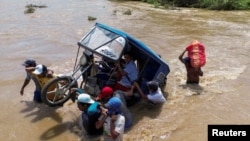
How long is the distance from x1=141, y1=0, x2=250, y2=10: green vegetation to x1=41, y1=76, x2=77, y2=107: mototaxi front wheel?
19539mm

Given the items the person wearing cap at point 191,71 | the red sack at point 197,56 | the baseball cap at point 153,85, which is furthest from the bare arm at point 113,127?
the person wearing cap at point 191,71

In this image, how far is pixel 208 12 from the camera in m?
25.1

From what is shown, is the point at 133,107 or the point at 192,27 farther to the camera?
the point at 192,27

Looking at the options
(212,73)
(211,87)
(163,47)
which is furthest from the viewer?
(163,47)

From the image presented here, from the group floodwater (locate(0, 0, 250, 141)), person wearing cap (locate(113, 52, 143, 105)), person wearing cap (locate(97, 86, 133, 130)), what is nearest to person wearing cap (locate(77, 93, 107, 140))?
person wearing cap (locate(97, 86, 133, 130))

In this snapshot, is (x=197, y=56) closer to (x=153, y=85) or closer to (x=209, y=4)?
(x=153, y=85)

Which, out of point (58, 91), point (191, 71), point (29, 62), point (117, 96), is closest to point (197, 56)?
point (191, 71)

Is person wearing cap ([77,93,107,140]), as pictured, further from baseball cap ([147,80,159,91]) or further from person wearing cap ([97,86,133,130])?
baseball cap ([147,80,159,91])

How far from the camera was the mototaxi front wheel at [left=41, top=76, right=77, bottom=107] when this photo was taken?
7801 millimetres

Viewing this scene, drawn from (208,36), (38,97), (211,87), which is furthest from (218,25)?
(38,97)

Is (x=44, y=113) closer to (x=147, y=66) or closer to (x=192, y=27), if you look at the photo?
(x=147, y=66)

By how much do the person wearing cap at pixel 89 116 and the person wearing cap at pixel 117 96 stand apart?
22cm

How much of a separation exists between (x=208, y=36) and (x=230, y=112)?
8989 millimetres

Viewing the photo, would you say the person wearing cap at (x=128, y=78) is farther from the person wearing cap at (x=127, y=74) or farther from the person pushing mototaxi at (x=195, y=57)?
the person pushing mototaxi at (x=195, y=57)
